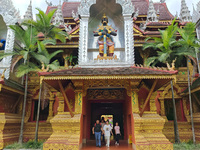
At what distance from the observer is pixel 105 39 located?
1030cm

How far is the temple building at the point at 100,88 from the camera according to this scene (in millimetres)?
7590

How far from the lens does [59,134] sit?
8.00 m

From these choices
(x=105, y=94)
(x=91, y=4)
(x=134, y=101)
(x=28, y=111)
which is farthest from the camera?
(x=28, y=111)

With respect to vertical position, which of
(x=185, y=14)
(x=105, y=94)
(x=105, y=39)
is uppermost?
(x=185, y=14)

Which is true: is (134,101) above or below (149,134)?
above

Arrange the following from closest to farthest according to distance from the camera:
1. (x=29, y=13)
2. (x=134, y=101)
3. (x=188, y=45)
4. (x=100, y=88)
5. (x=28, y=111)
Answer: (x=134, y=101) < (x=100, y=88) < (x=188, y=45) < (x=28, y=111) < (x=29, y=13)

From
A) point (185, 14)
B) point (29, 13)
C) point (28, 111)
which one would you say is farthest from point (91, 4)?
point (185, 14)

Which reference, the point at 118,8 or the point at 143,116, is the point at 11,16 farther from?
the point at 143,116

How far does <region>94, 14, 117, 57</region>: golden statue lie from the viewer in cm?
1024

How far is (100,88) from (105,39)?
2.99 m

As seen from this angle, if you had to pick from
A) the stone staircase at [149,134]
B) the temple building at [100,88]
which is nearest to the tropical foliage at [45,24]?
the temple building at [100,88]

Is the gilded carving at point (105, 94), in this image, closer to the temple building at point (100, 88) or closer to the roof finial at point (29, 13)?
the temple building at point (100, 88)

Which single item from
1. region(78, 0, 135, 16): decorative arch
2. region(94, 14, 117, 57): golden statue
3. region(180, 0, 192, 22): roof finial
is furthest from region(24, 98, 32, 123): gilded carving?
region(180, 0, 192, 22): roof finial

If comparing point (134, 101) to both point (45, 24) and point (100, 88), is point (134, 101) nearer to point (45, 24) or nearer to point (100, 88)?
point (100, 88)
